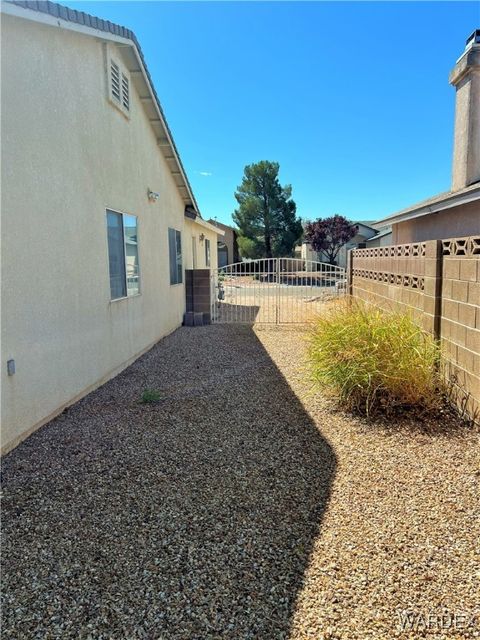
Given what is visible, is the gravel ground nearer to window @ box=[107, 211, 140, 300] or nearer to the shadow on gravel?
the shadow on gravel

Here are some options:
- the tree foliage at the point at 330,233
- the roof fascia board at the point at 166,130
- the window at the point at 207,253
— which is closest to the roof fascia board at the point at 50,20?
the roof fascia board at the point at 166,130

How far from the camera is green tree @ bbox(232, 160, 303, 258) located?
39.5 metres

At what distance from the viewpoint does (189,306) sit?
46.2 ft

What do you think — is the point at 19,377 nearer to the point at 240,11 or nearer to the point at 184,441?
the point at 184,441

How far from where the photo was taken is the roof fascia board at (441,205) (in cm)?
882

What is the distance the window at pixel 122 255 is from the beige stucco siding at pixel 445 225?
7.44 metres

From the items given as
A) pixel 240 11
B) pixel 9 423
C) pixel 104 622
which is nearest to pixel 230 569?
pixel 104 622

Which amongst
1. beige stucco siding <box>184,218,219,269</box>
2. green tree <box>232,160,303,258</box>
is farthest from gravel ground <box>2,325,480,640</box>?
green tree <box>232,160,303,258</box>

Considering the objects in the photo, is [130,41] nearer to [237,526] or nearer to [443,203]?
[443,203]

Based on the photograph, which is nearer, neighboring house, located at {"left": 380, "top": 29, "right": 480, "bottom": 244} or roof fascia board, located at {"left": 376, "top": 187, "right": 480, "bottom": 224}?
roof fascia board, located at {"left": 376, "top": 187, "right": 480, "bottom": 224}

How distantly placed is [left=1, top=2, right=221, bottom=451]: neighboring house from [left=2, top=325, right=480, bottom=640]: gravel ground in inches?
34.4

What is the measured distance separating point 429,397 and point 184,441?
122 inches

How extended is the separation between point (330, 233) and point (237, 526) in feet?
131

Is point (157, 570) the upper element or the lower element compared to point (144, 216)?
lower
